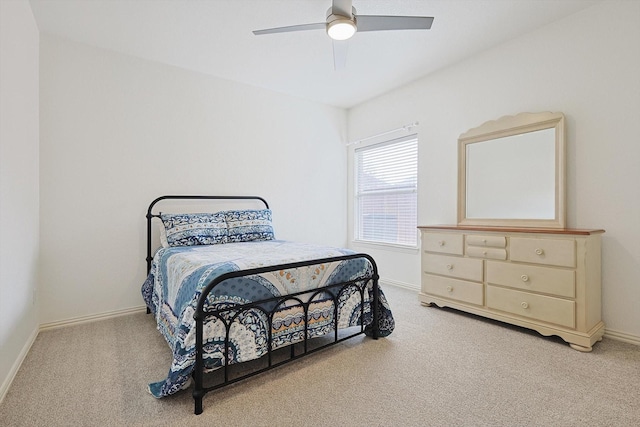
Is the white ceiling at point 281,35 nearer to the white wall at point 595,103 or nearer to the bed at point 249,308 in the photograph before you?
the white wall at point 595,103

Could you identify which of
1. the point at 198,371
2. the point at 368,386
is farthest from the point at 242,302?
the point at 368,386

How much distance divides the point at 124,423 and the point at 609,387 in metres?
2.55

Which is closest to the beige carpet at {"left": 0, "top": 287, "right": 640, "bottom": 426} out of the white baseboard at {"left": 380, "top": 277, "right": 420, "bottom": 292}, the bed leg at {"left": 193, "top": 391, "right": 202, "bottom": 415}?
the bed leg at {"left": 193, "top": 391, "right": 202, "bottom": 415}

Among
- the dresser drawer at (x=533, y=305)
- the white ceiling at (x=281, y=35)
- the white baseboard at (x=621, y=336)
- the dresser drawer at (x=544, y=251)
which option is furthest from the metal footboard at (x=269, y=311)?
the white ceiling at (x=281, y=35)

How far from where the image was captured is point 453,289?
2.97 metres

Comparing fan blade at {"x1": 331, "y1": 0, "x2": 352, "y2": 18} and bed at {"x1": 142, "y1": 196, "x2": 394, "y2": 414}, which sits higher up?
fan blade at {"x1": 331, "y1": 0, "x2": 352, "y2": 18}

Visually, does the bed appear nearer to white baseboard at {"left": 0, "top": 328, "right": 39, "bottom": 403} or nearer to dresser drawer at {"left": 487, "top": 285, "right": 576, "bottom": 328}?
white baseboard at {"left": 0, "top": 328, "right": 39, "bottom": 403}

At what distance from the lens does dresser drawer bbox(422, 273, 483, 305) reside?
110 inches

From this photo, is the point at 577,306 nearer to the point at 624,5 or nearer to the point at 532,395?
the point at 532,395

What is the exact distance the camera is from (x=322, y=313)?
2088 mm

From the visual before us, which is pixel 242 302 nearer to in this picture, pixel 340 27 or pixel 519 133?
pixel 340 27

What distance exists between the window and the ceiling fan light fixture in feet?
6.51

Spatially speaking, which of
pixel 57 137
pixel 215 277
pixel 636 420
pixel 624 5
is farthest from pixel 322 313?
pixel 624 5

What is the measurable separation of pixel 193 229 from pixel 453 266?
252 cm
